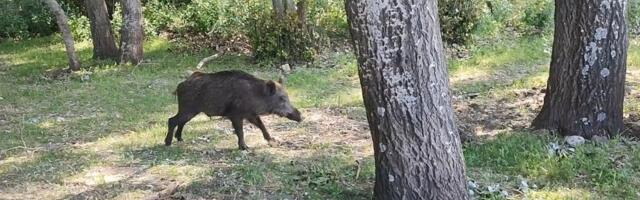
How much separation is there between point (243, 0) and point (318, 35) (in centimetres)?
230

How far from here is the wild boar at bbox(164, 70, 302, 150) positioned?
687 centimetres

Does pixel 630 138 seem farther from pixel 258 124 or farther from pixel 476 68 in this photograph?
pixel 476 68

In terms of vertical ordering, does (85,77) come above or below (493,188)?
above

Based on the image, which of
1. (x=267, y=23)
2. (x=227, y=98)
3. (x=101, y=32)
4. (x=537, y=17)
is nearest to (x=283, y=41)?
(x=267, y=23)

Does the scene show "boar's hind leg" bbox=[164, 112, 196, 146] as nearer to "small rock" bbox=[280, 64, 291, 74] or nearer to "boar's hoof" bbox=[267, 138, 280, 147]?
"boar's hoof" bbox=[267, 138, 280, 147]

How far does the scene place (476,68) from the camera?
36.7 ft

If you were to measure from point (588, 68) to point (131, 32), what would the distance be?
756 cm

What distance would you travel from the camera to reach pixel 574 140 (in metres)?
6.62

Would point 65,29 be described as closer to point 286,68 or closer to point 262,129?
point 286,68

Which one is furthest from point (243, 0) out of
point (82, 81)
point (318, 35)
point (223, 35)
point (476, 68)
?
point (476, 68)

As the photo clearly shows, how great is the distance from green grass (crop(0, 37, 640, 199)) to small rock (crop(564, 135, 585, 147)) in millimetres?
115

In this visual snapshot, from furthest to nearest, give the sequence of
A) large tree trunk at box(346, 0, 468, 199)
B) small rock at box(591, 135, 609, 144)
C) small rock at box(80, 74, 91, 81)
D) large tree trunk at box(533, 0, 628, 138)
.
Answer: small rock at box(80, 74, 91, 81) < small rock at box(591, 135, 609, 144) < large tree trunk at box(533, 0, 628, 138) < large tree trunk at box(346, 0, 468, 199)

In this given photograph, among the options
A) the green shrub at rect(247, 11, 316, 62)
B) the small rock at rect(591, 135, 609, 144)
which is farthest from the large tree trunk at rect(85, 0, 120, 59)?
the small rock at rect(591, 135, 609, 144)

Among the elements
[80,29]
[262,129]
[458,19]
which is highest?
[80,29]
